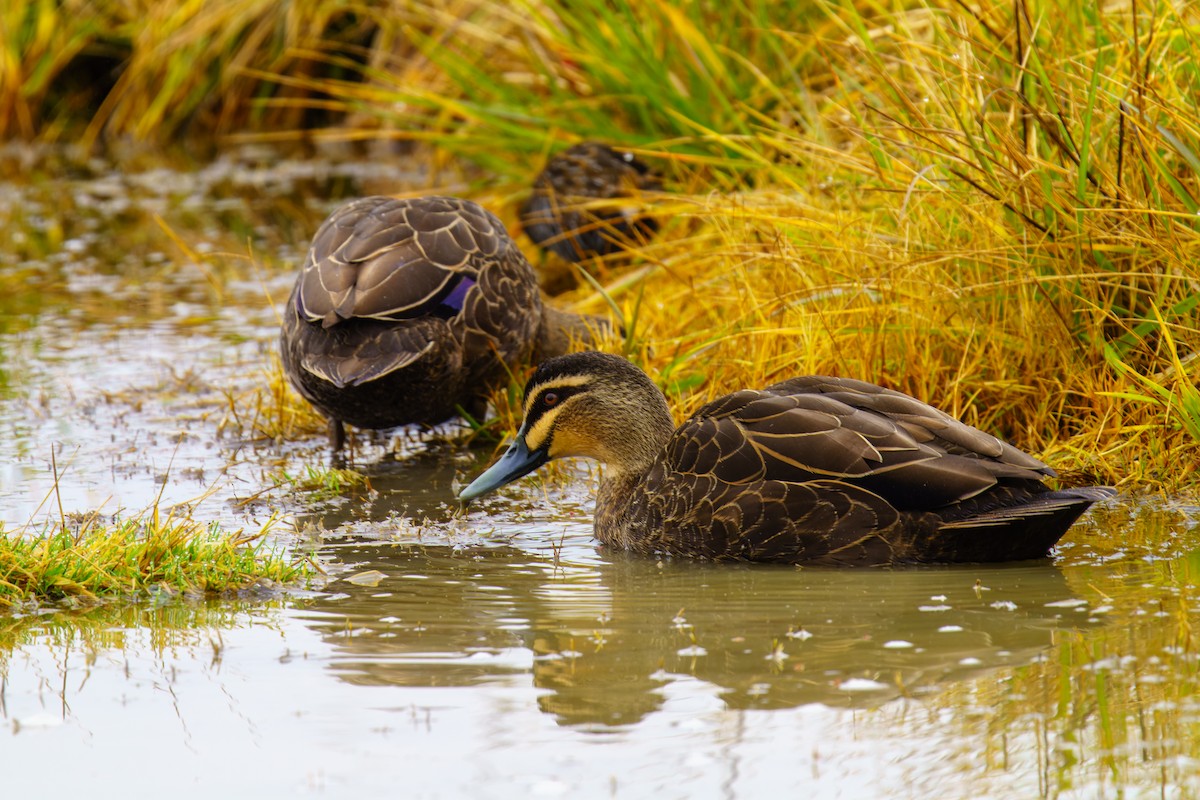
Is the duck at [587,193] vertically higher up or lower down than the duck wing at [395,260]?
higher up

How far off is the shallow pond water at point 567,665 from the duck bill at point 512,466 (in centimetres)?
17

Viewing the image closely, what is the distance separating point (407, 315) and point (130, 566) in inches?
76.3

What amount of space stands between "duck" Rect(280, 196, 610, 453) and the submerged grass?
1.36 m

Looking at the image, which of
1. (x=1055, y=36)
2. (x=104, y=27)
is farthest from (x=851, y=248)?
(x=104, y=27)

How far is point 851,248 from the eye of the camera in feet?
20.1

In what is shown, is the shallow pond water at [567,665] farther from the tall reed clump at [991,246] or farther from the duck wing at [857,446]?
the tall reed clump at [991,246]

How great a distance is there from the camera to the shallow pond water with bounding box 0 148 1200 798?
135 inches

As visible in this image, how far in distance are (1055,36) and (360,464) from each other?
341 cm

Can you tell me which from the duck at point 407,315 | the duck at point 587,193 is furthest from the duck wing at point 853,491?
the duck at point 587,193

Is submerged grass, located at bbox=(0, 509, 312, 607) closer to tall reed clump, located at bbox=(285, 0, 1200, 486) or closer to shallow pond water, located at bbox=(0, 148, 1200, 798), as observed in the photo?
shallow pond water, located at bbox=(0, 148, 1200, 798)

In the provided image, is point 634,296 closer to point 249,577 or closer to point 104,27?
point 249,577

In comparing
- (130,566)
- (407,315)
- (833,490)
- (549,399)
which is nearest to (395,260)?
(407,315)

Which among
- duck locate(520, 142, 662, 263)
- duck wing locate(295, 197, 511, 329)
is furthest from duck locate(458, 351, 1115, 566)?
duck locate(520, 142, 662, 263)

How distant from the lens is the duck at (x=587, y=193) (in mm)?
9172
